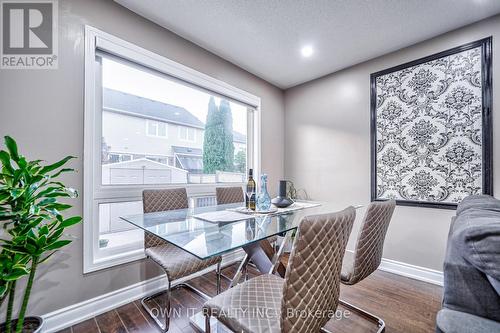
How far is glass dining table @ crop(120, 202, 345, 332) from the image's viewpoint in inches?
43.1

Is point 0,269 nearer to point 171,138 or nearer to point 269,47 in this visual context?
point 171,138

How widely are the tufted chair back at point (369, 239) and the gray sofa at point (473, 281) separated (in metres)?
0.51

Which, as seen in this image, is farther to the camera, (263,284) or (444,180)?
(444,180)

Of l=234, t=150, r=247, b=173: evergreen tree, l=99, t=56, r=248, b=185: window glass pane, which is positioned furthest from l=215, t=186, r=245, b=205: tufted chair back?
l=234, t=150, r=247, b=173: evergreen tree

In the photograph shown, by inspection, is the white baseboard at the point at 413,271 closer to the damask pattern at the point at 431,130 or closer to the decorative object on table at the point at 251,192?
the damask pattern at the point at 431,130

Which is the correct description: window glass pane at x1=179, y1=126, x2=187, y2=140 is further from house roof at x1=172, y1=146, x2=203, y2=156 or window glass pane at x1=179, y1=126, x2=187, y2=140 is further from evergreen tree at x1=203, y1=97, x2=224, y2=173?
evergreen tree at x1=203, y1=97, x2=224, y2=173

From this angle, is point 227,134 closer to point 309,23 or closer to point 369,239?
point 309,23

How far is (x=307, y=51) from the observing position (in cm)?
262

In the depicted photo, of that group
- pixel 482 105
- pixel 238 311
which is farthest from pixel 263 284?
pixel 482 105

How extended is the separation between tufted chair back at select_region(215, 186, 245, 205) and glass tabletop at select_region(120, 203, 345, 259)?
2.18 ft

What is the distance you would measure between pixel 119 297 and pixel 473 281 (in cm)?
237

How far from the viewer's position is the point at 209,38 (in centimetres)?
239

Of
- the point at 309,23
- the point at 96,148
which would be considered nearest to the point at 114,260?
the point at 96,148

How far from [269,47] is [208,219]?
2.11 meters
